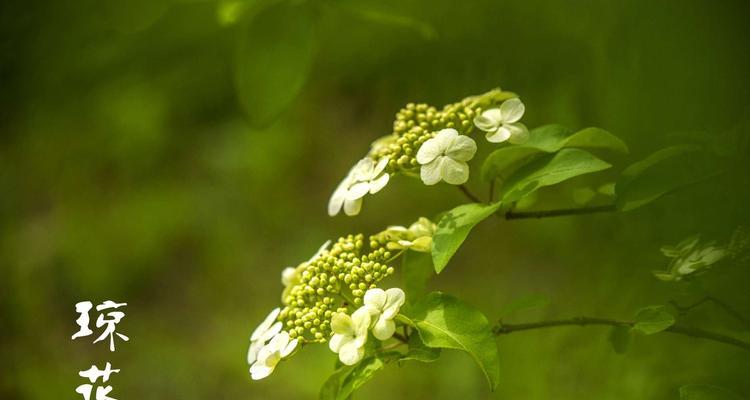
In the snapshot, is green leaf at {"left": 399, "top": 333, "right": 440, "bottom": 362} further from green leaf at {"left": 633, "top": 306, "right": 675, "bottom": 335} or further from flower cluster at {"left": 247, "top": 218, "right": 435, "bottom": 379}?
green leaf at {"left": 633, "top": 306, "right": 675, "bottom": 335}

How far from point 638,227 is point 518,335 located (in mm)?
589

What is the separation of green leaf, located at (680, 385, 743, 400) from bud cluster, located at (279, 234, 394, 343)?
29 cm

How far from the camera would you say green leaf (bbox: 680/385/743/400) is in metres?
0.62

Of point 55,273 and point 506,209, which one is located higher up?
point 55,273

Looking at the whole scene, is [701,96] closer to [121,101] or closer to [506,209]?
[506,209]

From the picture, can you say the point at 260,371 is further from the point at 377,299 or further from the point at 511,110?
the point at 511,110

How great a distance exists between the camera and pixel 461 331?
61 centimetres

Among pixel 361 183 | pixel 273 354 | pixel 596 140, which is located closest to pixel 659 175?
pixel 596 140

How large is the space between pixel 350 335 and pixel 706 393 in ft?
1.07

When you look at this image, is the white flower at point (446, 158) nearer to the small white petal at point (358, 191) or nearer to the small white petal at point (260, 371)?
the small white petal at point (358, 191)

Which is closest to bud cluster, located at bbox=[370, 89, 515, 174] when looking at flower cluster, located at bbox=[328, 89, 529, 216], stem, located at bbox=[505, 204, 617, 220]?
flower cluster, located at bbox=[328, 89, 529, 216]

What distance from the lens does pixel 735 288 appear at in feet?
2.21

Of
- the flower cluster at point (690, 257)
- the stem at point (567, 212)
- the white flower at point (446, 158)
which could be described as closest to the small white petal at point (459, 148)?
the white flower at point (446, 158)

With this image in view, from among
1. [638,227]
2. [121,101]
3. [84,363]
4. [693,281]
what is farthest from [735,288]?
[84,363]
